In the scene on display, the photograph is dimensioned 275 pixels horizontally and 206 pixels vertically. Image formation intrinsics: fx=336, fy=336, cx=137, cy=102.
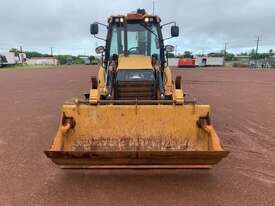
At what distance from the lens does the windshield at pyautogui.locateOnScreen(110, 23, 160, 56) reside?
7.31 metres

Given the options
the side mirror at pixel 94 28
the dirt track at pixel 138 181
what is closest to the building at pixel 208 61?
the side mirror at pixel 94 28

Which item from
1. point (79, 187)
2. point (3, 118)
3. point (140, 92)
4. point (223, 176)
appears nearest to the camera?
point (79, 187)

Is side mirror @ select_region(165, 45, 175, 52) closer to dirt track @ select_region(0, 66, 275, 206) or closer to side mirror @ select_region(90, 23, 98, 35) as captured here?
side mirror @ select_region(90, 23, 98, 35)

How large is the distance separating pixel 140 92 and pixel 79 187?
7.66 feet

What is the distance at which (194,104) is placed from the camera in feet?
17.1

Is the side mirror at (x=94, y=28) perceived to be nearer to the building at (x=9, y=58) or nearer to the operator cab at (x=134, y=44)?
the operator cab at (x=134, y=44)

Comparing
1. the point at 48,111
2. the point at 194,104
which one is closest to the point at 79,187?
the point at 194,104

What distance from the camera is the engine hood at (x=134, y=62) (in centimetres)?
648

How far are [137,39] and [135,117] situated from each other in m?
2.68

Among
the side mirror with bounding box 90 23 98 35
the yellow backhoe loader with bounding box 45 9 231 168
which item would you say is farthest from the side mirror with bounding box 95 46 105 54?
the side mirror with bounding box 90 23 98 35

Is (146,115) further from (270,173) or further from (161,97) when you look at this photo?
(270,173)

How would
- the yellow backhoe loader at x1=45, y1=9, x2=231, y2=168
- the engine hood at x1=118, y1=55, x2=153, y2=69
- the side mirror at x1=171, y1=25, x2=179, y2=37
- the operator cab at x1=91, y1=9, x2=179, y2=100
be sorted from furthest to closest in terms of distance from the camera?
the side mirror at x1=171, y1=25, x2=179, y2=37, the operator cab at x1=91, y1=9, x2=179, y2=100, the engine hood at x1=118, y1=55, x2=153, y2=69, the yellow backhoe loader at x1=45, y1=9, x2=231, y2=168

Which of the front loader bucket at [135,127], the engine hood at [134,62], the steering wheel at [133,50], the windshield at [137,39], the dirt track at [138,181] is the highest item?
the windshield at [137,39]

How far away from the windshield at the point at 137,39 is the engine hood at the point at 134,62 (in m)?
0.25
